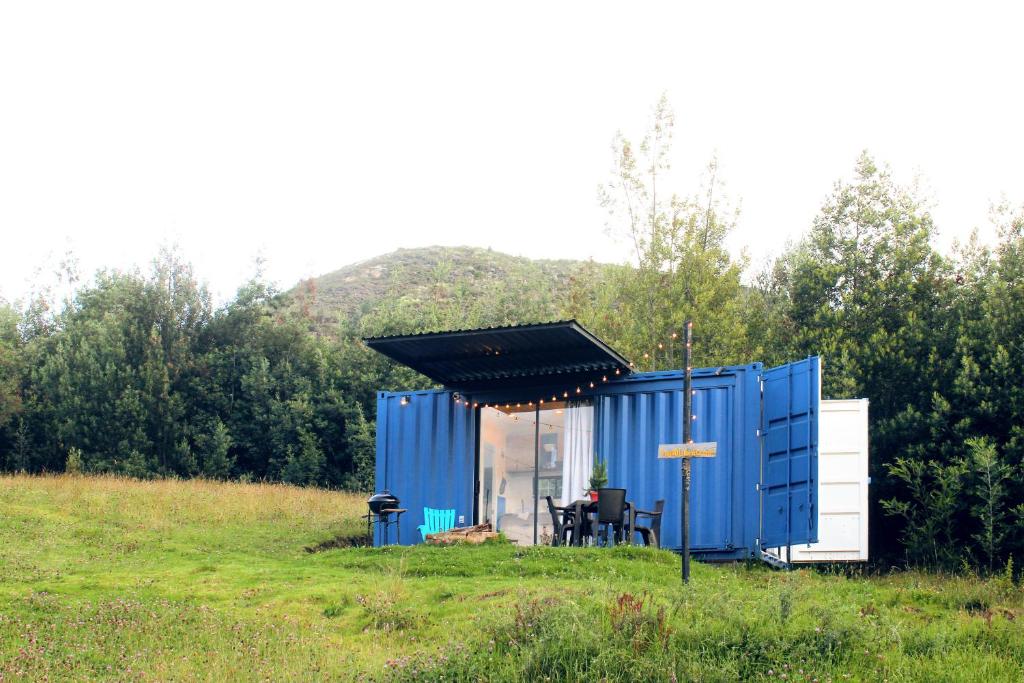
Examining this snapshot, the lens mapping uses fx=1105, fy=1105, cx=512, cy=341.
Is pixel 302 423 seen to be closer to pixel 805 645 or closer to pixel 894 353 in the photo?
pixel 894 353

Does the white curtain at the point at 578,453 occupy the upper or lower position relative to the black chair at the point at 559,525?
upper

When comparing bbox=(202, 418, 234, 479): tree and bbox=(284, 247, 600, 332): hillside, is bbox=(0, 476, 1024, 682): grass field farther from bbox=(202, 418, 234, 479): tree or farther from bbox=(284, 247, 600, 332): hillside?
bbox=(284, 247, 600, 332): hillside

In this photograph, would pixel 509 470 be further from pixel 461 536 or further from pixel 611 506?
pixel 611 506

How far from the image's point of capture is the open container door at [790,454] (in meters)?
15.3

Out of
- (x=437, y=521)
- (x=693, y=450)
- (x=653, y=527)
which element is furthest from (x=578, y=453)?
(x=693, y=450)

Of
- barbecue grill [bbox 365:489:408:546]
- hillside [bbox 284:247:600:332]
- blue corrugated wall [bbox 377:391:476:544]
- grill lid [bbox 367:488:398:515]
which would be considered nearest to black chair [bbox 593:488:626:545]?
blue corrugated wall [bbox 377:391:476:544]

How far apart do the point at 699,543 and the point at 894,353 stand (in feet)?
28.8

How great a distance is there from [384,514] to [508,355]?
3.38 meters

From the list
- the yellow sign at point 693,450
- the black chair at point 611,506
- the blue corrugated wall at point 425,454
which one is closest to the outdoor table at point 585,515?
the black chair at point 611,506

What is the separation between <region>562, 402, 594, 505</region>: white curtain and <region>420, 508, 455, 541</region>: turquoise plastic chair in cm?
191

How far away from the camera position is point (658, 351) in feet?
85.9

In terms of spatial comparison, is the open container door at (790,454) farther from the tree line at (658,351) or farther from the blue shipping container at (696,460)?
the tree line at (658,351)

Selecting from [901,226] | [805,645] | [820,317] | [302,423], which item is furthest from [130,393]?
[805,645]

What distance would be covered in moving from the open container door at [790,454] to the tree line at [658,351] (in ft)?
14.1
